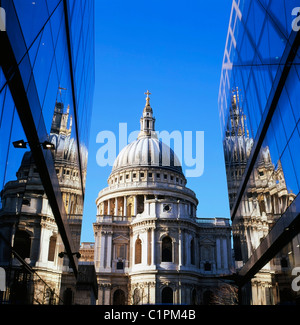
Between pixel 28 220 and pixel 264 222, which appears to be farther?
pixel 264 222

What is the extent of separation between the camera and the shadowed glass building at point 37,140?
30.0ft

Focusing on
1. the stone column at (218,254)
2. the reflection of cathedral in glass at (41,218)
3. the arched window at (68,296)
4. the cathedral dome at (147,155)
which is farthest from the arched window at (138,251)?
the arched window at (68,296)

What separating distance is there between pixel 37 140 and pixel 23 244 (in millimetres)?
3288

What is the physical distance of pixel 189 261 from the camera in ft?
203

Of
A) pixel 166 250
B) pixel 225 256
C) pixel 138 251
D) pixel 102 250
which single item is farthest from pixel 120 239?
pixel 225 256

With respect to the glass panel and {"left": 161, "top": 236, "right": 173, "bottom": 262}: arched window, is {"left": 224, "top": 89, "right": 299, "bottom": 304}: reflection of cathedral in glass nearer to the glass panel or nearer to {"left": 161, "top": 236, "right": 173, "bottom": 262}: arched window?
the glass panel

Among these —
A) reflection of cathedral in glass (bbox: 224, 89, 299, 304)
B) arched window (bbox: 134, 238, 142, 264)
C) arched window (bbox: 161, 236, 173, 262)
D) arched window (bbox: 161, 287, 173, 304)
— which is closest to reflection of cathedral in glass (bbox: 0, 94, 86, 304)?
reflection of cathedral in glass (bbox: 224, 89, 299, 304)

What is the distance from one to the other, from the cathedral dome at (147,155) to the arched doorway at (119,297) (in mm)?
29246

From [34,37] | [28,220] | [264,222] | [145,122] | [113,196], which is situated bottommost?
[28,220]
